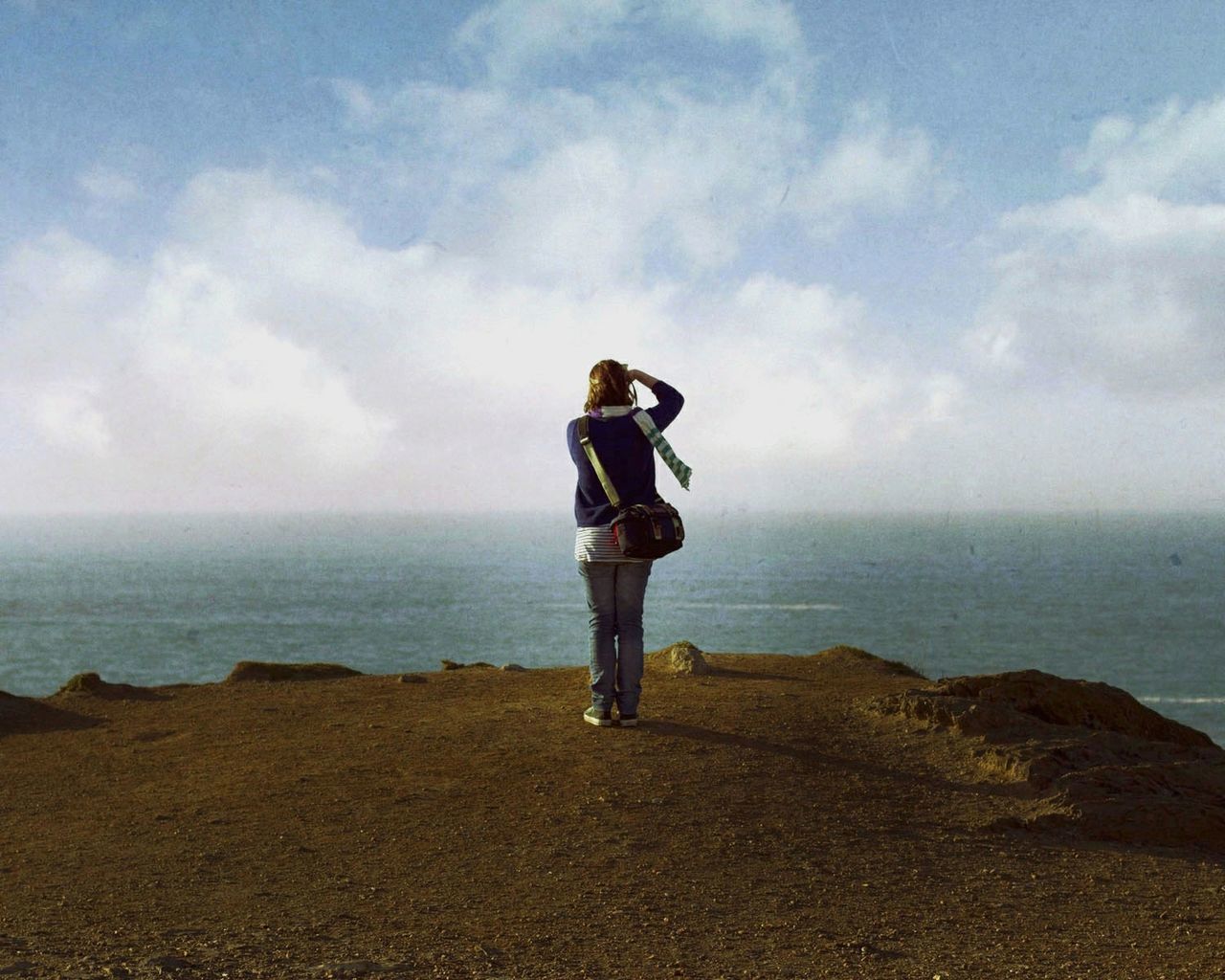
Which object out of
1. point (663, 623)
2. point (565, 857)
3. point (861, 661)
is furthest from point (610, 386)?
point (663, 623)

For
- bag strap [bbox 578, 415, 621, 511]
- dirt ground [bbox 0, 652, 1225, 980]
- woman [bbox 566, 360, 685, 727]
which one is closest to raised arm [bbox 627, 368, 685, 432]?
woman [bbox 566, 360, 685, 727]

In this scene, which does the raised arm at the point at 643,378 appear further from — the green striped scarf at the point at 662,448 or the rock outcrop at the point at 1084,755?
the rock outcrop at the point at 1084,755

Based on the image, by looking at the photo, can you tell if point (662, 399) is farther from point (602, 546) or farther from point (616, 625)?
point (616, 625)

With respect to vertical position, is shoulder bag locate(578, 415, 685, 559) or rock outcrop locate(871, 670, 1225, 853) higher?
shoulder bag locate(578, 415, 685, 559)

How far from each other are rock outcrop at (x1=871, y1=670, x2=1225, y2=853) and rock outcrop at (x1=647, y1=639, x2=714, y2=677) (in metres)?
2.10

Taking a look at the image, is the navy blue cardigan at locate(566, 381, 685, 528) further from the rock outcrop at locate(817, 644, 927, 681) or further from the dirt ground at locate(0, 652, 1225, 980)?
the rock outcrop at locate(817, 644, 927, 681)

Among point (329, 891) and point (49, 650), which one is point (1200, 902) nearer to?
point (329, 891)

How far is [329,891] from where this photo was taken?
5852 millimetres

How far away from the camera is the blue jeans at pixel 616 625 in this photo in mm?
7980

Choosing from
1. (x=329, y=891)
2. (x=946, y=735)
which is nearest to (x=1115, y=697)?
(x=946, y=735)

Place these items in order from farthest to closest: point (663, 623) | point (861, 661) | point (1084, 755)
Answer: point (663, 623) < point (861, 661) < point (1084, 755)

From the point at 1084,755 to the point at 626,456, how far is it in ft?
13.5

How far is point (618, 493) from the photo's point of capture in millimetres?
7891

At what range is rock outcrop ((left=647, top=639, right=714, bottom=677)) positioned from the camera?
1095 cm
